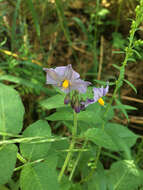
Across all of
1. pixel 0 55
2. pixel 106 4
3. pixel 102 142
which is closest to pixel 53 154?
pixel 102 142

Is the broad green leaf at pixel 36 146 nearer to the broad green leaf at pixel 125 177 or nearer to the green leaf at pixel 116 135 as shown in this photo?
the green leaf at pixel 116 135

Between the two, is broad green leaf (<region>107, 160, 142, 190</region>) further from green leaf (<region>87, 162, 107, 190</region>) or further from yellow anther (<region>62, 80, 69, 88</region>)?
yellow anther (<region>62, 80, 69, 88</region>)

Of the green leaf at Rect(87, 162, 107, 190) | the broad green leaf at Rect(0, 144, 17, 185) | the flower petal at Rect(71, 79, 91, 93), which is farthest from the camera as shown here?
the green leaf at Rect(87, 162, 107, 190)

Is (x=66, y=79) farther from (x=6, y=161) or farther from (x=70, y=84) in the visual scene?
(x=6, y=161)

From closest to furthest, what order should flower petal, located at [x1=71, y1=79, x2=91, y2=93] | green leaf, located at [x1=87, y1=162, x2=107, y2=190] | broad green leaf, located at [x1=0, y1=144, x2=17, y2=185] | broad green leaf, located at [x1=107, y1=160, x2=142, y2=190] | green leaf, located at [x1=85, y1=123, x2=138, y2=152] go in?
1. broad green leaf, located at [x1=0, y1=144, x2=17, y2=185]
2. flower petal, located at [x1=71, y1=79, x2=91, y2=93]
3. green leaf, located at [x1=85, y1=123, x2=138, y2=152]
4. green leaf, located at [x1=87, y1=162, x2=107, y2=190]
5. broad green leaf, located at [x1=107, y1=160, x2=142, y2=190]

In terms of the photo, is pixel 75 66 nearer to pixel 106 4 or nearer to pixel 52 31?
pixel 52 31

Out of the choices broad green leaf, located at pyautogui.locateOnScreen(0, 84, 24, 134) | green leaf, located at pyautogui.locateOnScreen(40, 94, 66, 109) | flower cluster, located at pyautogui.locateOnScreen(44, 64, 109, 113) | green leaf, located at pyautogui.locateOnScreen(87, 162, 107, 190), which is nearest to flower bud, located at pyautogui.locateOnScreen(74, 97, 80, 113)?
flower cluster, located at pyautogui.locateOnScreen(44, 64, 109, 113)

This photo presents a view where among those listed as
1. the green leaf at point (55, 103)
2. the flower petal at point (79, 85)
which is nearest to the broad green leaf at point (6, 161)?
the green leaf at point (55, 103)
